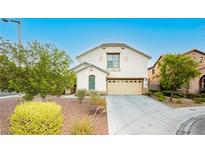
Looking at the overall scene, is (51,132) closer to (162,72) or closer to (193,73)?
(162,72)

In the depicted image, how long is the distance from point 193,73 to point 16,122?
39.4ft

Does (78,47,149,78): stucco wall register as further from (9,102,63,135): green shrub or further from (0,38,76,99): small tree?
(9,102,63,135): green shrub

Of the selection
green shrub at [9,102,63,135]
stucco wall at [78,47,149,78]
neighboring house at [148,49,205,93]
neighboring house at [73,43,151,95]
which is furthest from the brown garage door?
green shrub at [9,102,63,135]

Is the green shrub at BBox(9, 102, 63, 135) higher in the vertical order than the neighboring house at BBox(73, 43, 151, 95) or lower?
lower

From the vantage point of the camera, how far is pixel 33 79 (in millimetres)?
7008

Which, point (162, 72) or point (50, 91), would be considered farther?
point (162, 72)

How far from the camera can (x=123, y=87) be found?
16750mm

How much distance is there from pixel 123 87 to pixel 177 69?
5.29 m

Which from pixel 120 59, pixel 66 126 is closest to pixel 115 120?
pixel 66 126

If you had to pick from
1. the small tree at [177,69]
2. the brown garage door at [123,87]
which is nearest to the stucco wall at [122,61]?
the brown garage door at [123,87]

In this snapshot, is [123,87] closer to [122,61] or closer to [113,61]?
[122,61]

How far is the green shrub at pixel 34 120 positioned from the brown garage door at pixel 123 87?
11.6m

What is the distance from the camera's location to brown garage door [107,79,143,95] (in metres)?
16.7

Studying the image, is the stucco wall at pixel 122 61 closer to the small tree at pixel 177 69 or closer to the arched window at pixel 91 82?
the arched window at pixel 91 82
